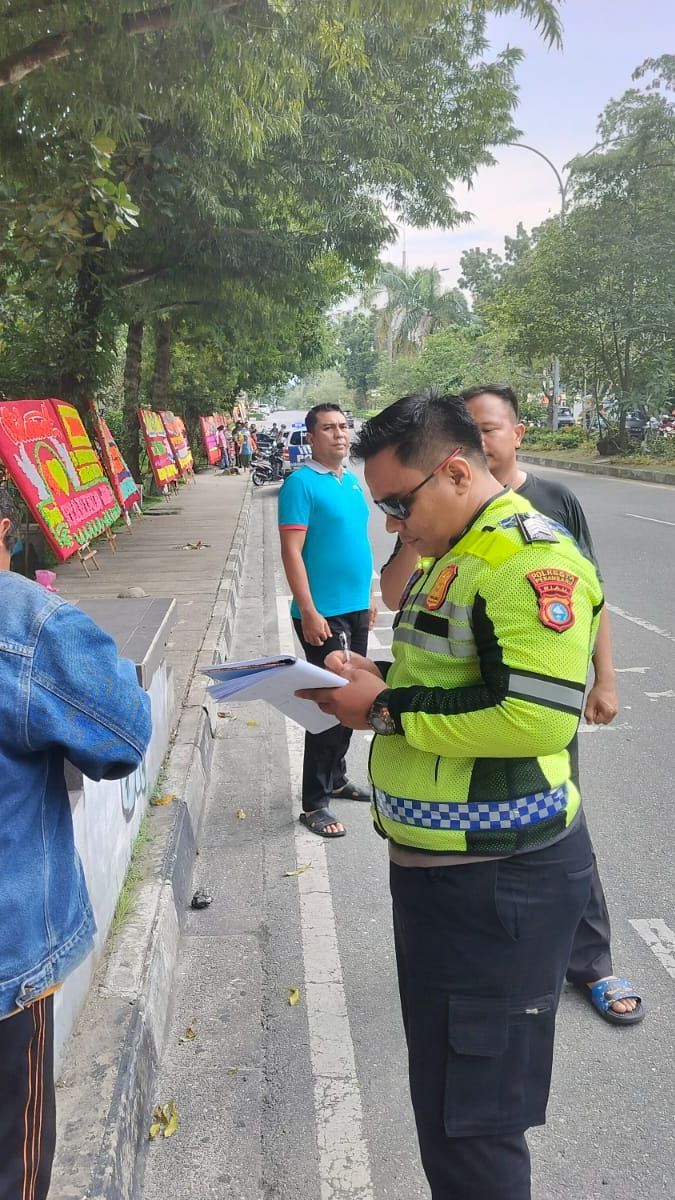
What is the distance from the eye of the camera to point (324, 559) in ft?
13.4

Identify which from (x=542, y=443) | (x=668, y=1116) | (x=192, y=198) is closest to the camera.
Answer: (x=668, y=1116)

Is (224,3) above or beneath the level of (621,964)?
above

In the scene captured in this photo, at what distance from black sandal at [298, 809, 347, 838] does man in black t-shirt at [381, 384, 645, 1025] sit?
4.74ft

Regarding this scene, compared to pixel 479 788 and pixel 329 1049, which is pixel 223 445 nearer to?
pixel 329 1049

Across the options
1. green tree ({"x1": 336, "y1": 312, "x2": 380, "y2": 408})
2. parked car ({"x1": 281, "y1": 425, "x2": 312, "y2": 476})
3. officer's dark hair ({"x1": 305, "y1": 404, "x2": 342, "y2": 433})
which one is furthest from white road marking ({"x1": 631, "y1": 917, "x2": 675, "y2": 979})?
green tree ({"x1": 336, "y1": 312, "x2": 380, "y2": 408})

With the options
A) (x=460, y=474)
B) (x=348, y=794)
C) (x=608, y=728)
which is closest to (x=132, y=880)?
(x=348, y=794)

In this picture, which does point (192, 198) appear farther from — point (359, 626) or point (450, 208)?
point (359, 626)

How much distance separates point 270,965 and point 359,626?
167 centimetres

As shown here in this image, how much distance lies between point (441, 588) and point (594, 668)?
1278mm

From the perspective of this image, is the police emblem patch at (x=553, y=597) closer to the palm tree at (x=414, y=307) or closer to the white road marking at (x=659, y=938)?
the white road marking at (x=659, y=938)

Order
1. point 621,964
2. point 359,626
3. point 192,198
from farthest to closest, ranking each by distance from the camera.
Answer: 1. point 192,198
2. point 359,626
3. point 621,964

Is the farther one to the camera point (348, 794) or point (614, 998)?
point (348, 794)

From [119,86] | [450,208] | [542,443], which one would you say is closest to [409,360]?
[542,443]

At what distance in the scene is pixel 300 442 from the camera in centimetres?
2362
